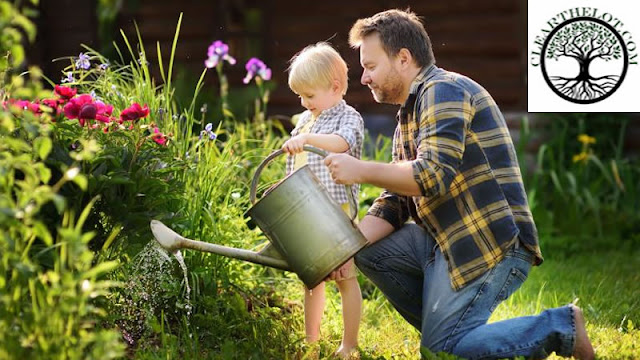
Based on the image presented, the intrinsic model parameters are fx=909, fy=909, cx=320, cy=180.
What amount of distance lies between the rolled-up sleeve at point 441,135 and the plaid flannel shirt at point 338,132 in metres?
0.37

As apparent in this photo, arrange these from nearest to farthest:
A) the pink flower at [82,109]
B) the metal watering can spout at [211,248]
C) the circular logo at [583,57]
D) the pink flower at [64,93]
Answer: the metal watering can spout at [211,248], the pink flower at [82,109], the pink flower at [64,93], the circular logo at [583,57]

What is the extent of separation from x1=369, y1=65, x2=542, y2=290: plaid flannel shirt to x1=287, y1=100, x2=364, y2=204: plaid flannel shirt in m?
0.20

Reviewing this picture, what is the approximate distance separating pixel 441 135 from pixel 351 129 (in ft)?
1.54

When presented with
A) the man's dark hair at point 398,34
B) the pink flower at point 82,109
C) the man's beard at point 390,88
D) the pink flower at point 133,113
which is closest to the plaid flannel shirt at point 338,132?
the man's beard at point 390,88

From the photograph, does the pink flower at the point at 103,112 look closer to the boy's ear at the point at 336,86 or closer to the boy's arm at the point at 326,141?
the boy's arm at the point at 326,141

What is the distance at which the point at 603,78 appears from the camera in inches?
230

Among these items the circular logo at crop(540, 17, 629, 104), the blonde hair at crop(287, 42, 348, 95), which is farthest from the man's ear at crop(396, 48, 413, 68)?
the circular logo at crop(540, 17, 629, 104)

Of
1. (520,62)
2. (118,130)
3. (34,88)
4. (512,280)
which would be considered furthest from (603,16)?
(34,88)

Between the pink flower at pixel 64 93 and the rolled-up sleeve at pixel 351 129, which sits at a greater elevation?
the pink flower at pixel 64 93

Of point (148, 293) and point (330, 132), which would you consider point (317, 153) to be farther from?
point (148, 293)

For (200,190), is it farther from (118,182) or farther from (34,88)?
(34,88)

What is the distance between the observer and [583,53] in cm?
574

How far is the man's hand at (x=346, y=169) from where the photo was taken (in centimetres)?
255

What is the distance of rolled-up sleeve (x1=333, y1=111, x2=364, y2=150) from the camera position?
2975 millimetres
